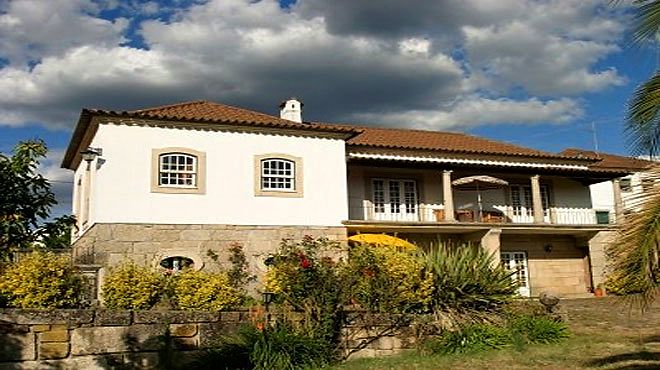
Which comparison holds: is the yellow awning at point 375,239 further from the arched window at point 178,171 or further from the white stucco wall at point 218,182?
the arched window at point 178,171

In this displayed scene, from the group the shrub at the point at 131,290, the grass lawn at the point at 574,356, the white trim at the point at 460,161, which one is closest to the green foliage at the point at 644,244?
the grass lawn at the point at 574,356

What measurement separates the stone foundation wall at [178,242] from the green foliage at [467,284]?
6502 mm

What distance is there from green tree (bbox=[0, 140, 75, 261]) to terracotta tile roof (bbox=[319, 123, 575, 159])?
53.2 feet

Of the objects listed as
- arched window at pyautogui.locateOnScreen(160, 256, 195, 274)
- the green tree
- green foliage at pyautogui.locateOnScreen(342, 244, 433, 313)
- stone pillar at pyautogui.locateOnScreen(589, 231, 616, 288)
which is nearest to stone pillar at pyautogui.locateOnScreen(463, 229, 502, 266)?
stone pillar at pyautogui.locateOnScreen(589, 231, 616, 288)

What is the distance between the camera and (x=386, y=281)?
39.4 ft

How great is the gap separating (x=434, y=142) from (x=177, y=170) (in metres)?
11.5

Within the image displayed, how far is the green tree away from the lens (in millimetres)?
5621

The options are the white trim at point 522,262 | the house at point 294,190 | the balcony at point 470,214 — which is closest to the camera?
the house at point 294,190

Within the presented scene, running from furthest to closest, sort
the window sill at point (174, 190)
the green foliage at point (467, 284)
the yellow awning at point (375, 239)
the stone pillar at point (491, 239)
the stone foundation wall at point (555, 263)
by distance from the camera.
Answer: the stone foundation wall at point (555, 263), the stone pillar at point (491, 239), the yellow awning at point (375, 239), the window sill at point (174, 190), the green foliage at point (467, 284)

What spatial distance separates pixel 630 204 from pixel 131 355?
300 inches

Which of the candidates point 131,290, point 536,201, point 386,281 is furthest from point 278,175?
point 536,201

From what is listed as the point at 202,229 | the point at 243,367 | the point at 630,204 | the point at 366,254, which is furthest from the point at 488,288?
the point at 202,229

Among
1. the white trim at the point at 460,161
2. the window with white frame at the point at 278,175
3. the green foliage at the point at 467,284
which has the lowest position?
the green foliage at the point at 467,284

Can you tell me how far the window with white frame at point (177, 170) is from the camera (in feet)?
58.0
